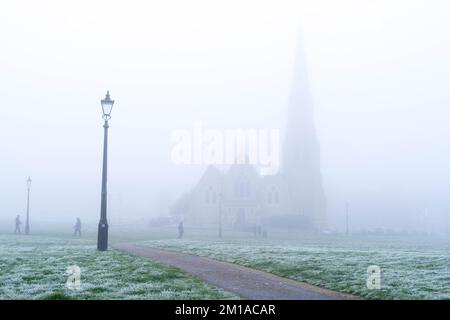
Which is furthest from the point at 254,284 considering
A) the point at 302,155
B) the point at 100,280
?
the point at 302,155

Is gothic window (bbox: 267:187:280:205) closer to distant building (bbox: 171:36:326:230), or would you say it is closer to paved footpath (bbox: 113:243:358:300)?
distant building (bbox: 171:36:326:230)

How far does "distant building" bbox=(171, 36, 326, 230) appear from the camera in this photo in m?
99.0

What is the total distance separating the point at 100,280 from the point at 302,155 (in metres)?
99.0

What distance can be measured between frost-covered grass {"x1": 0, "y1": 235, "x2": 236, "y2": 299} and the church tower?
283 ft

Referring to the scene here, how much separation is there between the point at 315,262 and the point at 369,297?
258 inches

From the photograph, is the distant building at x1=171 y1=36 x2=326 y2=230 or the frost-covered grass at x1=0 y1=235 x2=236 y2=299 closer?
the frost-covered grass at x1=0 y1=235 x2=236 y2=299

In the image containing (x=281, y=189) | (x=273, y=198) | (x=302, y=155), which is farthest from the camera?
(x=302, y=155)

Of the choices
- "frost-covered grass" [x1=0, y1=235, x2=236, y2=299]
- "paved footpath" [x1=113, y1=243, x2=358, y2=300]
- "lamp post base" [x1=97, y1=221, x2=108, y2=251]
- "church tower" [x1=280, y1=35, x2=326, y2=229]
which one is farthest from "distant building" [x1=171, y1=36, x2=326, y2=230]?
"paved footpath" [x1=113, y1=243, x2=358, y2=300]

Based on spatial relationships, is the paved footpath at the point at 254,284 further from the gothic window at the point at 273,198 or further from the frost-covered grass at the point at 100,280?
the gothic window at the point at 273,198

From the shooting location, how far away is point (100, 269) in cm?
1588

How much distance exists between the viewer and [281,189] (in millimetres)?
102250

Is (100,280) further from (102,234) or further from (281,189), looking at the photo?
(281,189)

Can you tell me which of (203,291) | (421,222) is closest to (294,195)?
(421,222)
